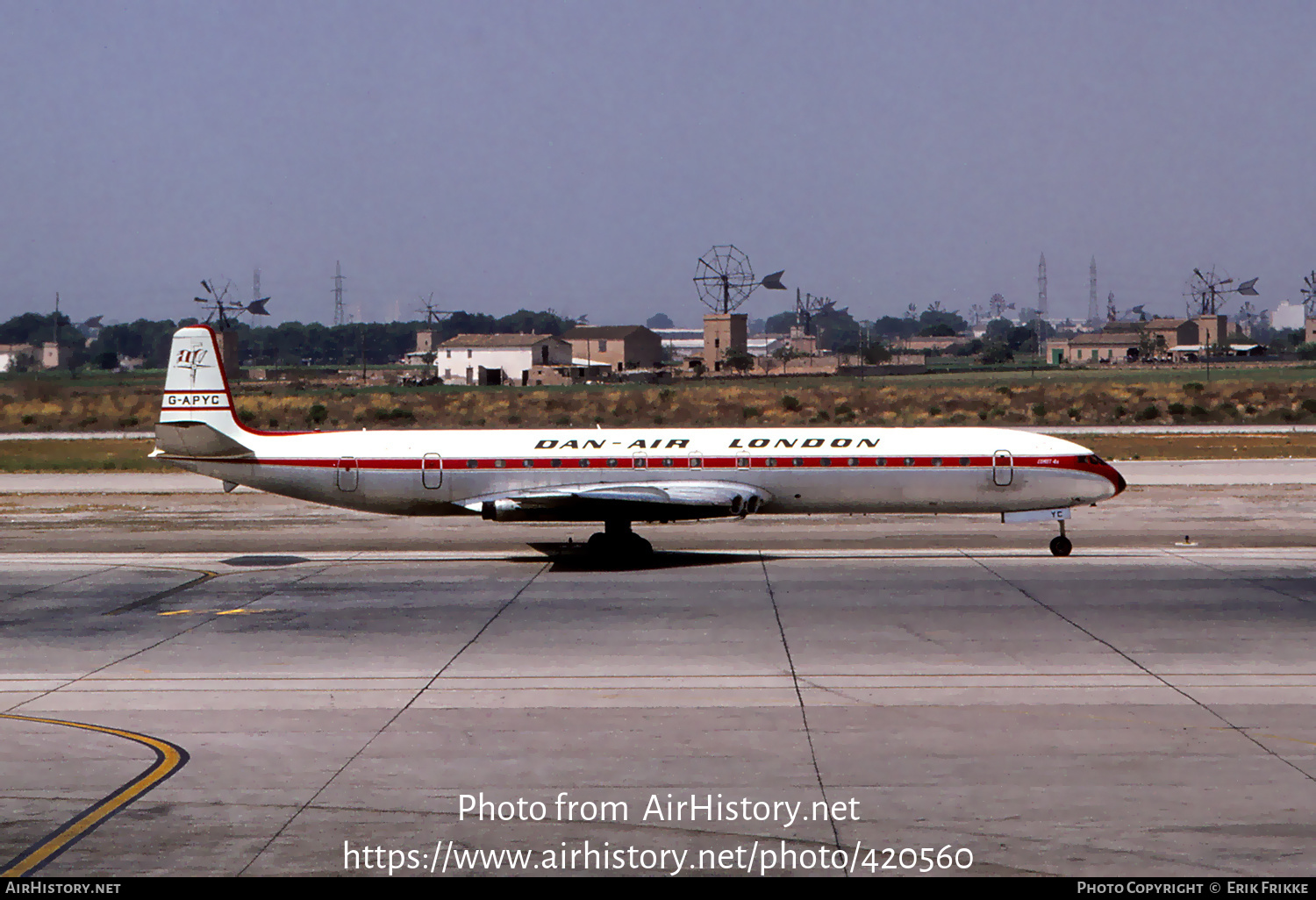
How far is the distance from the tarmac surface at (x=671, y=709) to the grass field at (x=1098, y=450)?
28541 mm

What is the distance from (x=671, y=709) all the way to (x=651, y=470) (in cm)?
1543

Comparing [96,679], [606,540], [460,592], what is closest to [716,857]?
[96,679]

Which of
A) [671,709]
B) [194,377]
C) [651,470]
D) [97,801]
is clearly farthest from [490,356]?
[97,801]

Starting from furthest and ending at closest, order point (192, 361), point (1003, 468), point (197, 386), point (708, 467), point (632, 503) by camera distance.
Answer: point (192, 361)
point (197, 386)
point (708, 467)
point (1003, 468)
point (632, 503)

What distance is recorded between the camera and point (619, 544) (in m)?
34.8

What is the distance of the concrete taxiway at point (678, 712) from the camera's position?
45.1 feet

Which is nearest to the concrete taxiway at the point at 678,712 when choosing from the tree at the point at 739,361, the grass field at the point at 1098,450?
the grass field at the point at 1098,450

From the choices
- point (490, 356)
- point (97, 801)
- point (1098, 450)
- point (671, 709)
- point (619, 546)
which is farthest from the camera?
point (490, 356)

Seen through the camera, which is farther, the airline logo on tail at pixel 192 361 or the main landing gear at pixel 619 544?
the airline logo on tail at pixel 192 361

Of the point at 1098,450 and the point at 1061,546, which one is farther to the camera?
the point at 1098,450

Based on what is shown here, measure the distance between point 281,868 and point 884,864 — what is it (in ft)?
20.5

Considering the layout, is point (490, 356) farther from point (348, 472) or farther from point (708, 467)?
point (708, 467)

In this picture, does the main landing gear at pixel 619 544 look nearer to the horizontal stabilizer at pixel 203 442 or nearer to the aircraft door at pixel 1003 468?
the aircraft door at pixel 1003 468

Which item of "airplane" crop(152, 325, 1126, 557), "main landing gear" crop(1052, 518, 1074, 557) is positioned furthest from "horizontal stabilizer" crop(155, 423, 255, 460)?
"main landing gear" crop(1052, 518, 1074, 557)
